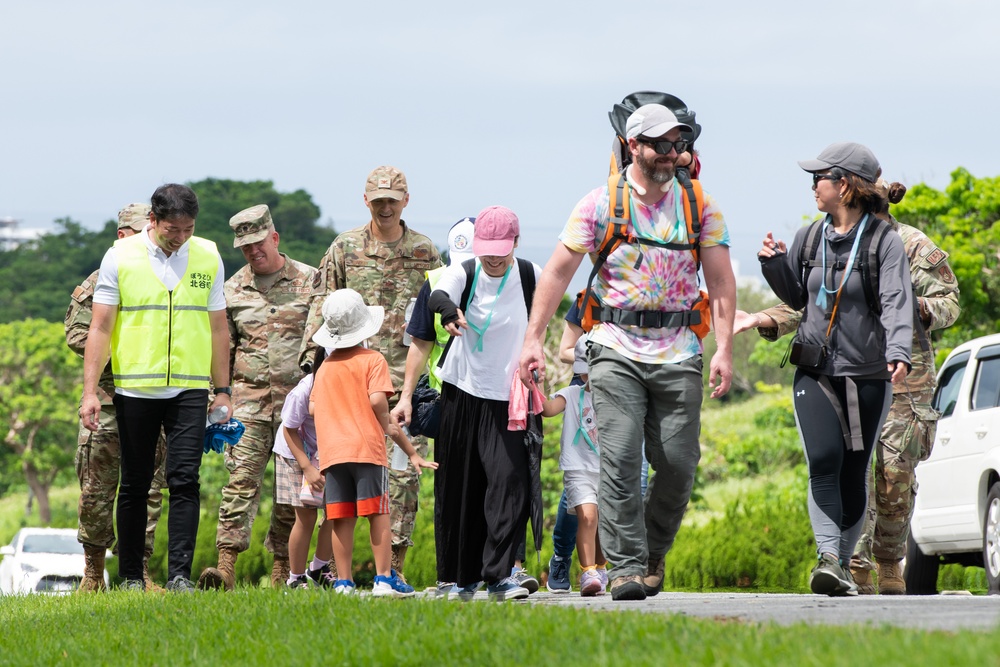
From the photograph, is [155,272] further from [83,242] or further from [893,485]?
[83,242]

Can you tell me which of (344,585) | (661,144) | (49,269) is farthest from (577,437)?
(49,269)

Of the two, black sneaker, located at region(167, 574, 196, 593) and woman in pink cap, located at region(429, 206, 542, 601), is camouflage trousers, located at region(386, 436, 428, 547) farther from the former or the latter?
woman in pink cap, located at region(429, 206, 542, 601)

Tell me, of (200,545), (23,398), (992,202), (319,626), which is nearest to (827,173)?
(319,626)

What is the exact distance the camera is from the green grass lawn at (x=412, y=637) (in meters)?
4.77

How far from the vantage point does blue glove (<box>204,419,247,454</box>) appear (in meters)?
9.70

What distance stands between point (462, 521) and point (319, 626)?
1491 mm

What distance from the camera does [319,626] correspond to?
6.64 meters

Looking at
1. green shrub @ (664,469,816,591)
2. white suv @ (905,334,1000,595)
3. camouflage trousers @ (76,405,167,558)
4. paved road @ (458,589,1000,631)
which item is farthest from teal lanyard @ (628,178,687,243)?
green shrub @ (664,469,816,591)

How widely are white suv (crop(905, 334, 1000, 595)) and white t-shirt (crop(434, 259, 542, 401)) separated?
4.12 meters

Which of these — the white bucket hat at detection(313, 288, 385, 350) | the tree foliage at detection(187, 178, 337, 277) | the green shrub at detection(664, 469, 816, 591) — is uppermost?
the tree foliage at detection(187, 178, 337, 277)

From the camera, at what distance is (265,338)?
10.8m

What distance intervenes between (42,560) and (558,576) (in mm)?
19686

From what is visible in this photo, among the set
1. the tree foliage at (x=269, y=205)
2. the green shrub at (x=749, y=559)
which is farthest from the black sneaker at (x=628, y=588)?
the tree foliage at (x=269, y=205)

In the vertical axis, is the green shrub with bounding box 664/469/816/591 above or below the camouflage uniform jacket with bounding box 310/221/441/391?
below
